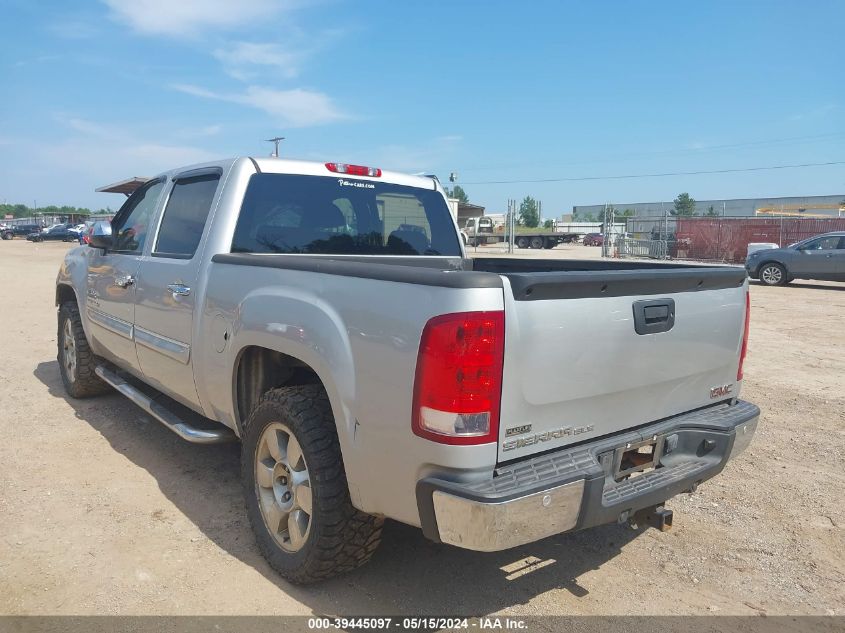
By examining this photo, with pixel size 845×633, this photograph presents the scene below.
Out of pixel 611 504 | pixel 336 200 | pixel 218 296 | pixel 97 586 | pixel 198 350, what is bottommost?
pixel 97 586

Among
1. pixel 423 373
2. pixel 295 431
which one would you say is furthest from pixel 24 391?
pixel 423 373

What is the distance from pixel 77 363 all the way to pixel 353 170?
3164mm

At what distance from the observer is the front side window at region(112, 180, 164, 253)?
4.61m

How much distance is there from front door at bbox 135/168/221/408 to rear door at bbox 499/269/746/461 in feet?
6.84

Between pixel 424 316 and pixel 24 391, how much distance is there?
5473 mm

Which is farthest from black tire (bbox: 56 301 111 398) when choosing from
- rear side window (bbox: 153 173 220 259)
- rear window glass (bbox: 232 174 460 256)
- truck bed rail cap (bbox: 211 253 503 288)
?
truck bed rail cap (bbox: 211 253 503 288)

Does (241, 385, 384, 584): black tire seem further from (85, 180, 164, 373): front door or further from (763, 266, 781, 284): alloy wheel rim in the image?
(763, 266, 781, 284): alloy wheel rim

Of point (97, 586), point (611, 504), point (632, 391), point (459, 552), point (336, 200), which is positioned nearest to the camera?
point (611, 504)

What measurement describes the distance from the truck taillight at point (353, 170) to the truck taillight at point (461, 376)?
2.23m

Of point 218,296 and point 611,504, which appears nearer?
point 611,504

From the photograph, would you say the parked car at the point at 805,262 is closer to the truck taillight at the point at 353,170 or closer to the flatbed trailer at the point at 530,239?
the truck taillight at the point at 353,170

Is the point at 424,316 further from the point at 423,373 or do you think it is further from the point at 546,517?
the point at 546,517

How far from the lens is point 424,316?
7.38 feet

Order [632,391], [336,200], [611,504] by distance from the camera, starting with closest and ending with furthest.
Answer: [611,504], [632,391], [336,200]
